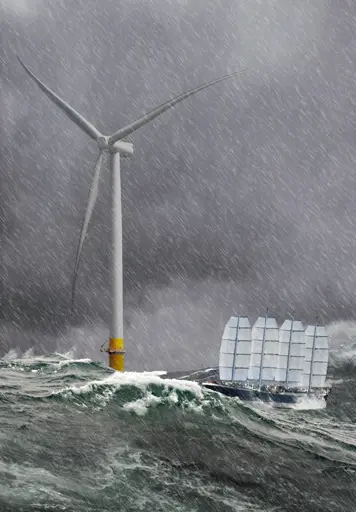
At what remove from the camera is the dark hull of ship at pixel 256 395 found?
18012 cm

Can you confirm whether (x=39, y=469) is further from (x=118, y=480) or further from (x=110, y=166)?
(x=110, y=166)

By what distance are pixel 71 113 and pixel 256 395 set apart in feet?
295

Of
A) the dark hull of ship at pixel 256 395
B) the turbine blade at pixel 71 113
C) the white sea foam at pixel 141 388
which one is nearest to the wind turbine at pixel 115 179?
the turbine blade at pixel 71 113

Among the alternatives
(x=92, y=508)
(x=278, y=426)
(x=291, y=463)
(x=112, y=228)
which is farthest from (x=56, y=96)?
(x=92, y=508)

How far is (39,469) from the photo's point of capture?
144 feet

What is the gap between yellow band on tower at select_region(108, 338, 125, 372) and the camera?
15475cm

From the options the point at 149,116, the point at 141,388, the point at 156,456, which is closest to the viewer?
the point at 156,456

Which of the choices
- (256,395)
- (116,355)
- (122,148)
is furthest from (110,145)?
(256,395)

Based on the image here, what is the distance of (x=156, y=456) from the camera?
5097 centimetres

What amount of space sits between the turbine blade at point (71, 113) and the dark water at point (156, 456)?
9310cm

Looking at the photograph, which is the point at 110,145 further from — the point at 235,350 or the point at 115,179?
the point at 235,350

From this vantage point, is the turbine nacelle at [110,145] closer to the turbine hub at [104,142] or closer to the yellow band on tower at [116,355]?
the turbine hub at [104,142]

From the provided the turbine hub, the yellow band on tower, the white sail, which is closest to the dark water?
the yellow band on tower

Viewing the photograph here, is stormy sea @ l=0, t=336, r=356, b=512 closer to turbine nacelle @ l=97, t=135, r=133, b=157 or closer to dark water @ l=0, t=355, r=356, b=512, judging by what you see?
dark water @ l=0, t=355, r=356, b=512
